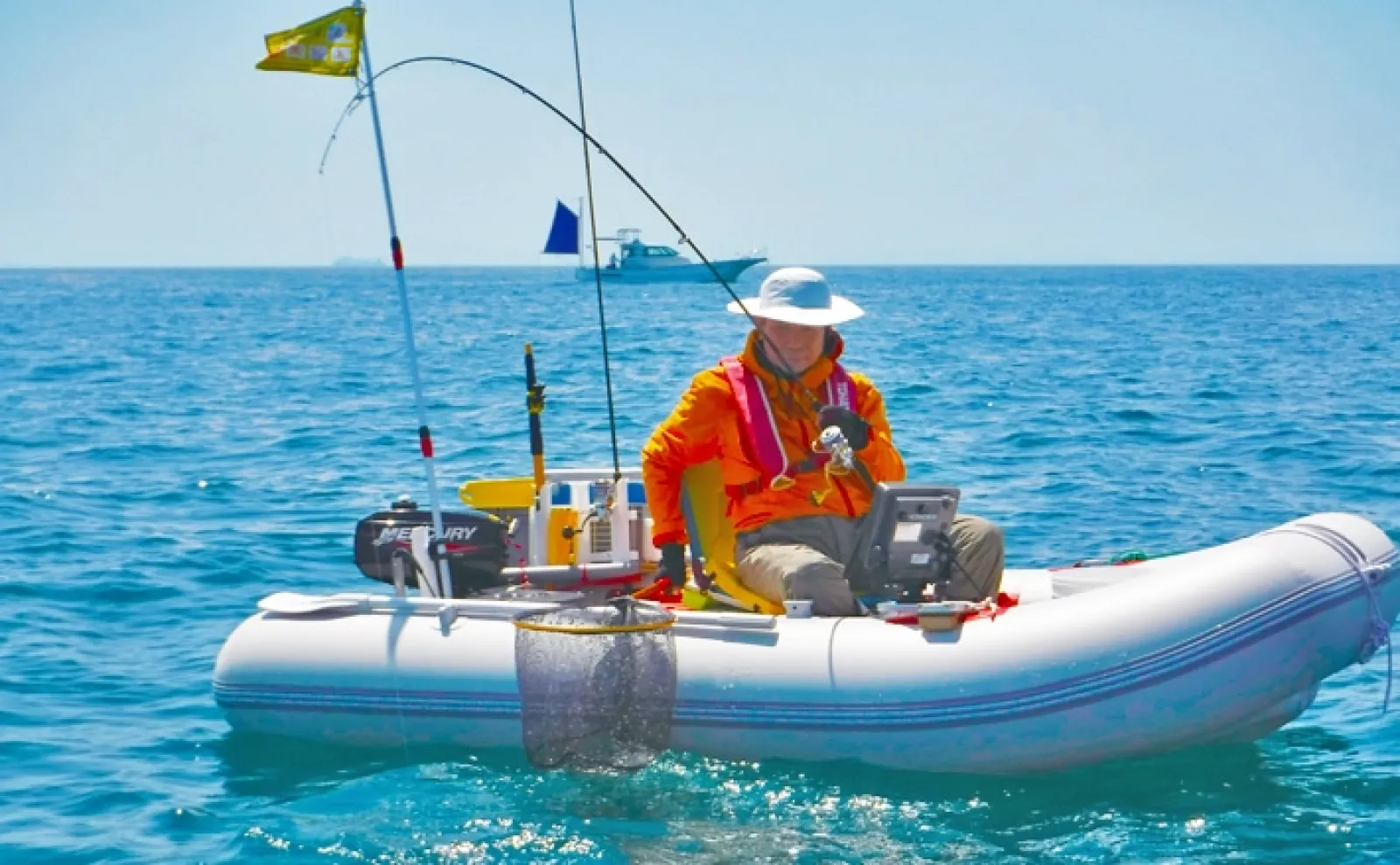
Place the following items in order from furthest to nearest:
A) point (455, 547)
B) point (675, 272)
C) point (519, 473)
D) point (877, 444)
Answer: point (675, 272) < point (519, 473) < point (455, 547) < point (877, 444)

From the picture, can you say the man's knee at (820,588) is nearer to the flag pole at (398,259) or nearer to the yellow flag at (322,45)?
the flag pole at (398,259)

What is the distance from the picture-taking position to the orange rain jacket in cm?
603

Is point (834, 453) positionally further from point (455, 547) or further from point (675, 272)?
point (675, 272)

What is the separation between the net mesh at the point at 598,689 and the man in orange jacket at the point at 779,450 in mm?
586

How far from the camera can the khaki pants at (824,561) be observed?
579 cm

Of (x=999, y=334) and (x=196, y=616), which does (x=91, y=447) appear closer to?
(x=196, y=616)

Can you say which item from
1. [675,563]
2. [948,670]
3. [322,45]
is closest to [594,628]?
[675,563]

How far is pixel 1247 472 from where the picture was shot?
12984 mm

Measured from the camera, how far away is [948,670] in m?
5.36

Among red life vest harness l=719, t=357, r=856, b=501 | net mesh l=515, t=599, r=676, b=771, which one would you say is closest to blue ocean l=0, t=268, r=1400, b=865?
net mesh l=515, t=599, r=676, b=771

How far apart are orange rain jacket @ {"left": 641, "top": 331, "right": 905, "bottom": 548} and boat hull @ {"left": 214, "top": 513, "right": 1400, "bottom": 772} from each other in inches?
20.5

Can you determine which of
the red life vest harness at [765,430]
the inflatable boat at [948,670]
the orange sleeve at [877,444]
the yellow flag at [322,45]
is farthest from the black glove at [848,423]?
the yellow flag at [322,45]

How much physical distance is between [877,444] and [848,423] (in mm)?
321

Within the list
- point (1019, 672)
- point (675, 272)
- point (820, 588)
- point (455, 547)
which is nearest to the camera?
point (1019, 672)
